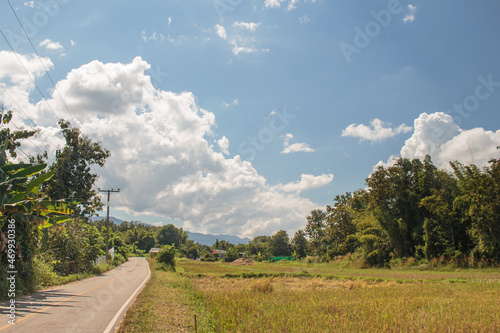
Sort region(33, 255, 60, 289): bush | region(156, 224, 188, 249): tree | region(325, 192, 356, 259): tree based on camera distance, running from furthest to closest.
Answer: region(156, 224, 188, 249): tree < region(325, 192, 356, 259): tree < region(33, 255, 60, 289): bush

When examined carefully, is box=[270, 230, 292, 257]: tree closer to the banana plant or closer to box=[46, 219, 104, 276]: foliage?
box=[46, 219, 104, 276]: foliage

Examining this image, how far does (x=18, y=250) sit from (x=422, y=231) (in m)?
37.7

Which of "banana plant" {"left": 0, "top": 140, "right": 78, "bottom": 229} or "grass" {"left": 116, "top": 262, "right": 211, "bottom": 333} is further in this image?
"banana plant" {"left": 0, "top": 140, "right": 78, "bottom": 229}

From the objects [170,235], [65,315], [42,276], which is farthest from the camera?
[170,235]

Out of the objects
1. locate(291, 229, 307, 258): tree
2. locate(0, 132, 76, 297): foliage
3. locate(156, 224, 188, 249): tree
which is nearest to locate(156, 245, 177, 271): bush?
locate(0, 132, 76, 297): foliage

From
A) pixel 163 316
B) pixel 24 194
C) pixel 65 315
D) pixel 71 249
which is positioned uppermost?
pixel 24 194

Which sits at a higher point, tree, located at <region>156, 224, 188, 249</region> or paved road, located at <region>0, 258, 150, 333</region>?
paved road, located at <region>0, 258, 150, 333</region>

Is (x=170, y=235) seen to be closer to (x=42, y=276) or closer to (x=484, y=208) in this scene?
(x=42, y=276)

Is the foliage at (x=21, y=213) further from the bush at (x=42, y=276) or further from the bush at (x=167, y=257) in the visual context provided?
the bush at (x=167, y=257)

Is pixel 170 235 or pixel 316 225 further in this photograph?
pixel 170 235

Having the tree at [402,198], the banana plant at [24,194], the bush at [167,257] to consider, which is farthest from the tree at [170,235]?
the banana plant at [24,194]

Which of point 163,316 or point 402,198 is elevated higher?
point 402,198

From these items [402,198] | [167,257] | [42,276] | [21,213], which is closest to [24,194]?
[21,213]

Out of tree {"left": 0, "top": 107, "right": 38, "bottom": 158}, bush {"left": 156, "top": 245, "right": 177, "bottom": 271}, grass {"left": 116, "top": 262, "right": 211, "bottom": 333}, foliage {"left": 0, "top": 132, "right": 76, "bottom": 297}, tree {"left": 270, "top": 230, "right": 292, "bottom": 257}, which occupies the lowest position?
tree {"left": 270, "top": 230, "right": 292, "bottom": 257}
